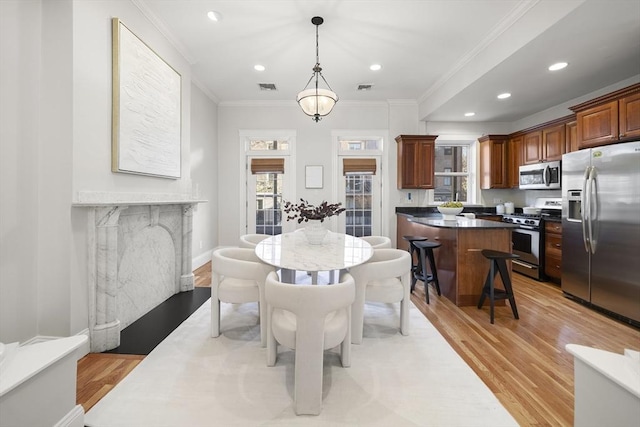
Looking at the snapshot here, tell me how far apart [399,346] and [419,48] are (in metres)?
3.45

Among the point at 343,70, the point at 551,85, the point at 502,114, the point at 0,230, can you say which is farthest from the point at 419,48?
the point at 0,230

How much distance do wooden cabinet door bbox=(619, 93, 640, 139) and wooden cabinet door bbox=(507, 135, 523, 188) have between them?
228cm

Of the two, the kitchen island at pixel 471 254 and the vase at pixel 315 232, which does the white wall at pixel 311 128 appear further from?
the vase at pixel 315 232

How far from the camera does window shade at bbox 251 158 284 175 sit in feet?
17.8

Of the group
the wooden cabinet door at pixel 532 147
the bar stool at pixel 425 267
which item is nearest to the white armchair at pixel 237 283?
the bar stool at pixel 425 267

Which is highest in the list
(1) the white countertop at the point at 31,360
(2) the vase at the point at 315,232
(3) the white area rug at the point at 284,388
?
(2) the vase at the point at 315,232

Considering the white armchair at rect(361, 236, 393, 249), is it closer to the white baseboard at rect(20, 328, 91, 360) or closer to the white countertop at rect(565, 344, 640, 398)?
the white countertop at rect(565, 344, 640, 398)

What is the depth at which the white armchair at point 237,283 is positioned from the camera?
6.80ft

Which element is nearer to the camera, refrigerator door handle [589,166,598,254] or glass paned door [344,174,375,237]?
refrigerator door handle [589,166,598,254]

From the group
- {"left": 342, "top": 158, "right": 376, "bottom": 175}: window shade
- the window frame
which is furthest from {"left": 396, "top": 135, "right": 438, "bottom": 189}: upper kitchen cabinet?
{"left": 342, "top": 158, "right": 376, "bottom": 175}: window shade

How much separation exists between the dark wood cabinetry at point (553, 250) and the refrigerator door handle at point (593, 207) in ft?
3.02

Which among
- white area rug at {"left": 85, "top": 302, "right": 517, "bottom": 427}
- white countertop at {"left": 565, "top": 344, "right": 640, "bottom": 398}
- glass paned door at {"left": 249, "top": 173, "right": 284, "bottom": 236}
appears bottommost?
white area rug at {"left": 85, "top": 302, "right": 517, "bottom": 427}

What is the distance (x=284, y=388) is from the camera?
169cm

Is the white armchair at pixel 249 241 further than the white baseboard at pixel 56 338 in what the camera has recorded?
Yes
